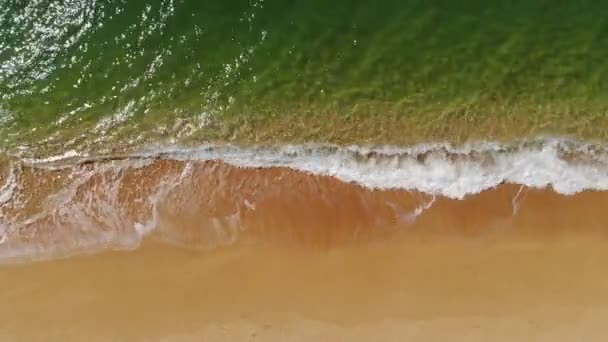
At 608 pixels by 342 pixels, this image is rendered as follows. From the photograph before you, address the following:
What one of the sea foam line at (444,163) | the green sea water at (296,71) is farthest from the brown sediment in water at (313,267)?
the green sea water at (296,71)

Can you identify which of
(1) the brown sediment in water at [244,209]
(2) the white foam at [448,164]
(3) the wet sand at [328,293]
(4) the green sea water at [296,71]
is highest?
(4) the green sea water at [296,71]

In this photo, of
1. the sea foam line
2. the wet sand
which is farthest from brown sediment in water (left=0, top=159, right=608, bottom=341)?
the sea foam line

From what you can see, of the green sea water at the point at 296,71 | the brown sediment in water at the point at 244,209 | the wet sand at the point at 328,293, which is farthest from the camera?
the green sea water at the point at 296,71

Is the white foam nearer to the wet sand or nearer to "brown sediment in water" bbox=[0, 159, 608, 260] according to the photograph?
"brown sediment in water" bbox=[0, 159, 608, 260]

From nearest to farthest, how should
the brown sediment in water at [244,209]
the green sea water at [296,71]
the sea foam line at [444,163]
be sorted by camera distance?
the brown sediment in water at [244,209] → the sea foam line at [444,163] → the green sea water at [296,71]

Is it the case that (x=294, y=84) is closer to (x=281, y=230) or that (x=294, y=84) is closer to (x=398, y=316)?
(x=281, y=230)

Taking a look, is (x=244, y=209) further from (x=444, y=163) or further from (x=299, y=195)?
(x=444, y=163)

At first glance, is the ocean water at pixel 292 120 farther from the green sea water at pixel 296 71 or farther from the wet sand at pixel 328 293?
the wet sand at pixel 328 293
